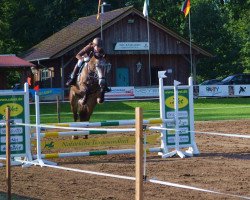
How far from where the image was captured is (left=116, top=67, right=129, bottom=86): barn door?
52.8 metres

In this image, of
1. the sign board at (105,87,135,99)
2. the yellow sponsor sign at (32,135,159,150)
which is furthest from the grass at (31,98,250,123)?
the yellow sponsor sign at (32,135,159,150)

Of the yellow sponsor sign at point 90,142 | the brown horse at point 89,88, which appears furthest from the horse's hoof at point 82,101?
the yellow sponsor sign at point 90,142

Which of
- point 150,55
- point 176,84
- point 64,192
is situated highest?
point 150,55

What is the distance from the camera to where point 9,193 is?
10.6 meters

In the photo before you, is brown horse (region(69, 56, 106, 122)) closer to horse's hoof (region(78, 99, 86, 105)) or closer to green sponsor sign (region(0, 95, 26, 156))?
horse's hoof (region(78, 99, 86, 105))

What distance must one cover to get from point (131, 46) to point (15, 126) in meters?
36.9

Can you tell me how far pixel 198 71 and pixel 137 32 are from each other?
19.2 metres

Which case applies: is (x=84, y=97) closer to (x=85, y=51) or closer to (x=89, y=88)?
(x=89, y=88)

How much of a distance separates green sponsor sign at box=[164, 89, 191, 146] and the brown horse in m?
1.53

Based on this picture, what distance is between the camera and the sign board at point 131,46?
51812mm

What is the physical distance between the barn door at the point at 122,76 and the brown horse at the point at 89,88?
34.1m

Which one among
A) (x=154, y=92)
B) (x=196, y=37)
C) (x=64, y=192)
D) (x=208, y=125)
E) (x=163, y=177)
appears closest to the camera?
(x=64, y=192)

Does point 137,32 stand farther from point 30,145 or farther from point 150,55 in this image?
point 30,145

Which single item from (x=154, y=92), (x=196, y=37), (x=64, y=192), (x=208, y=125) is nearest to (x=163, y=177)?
(x=64, y=192)
